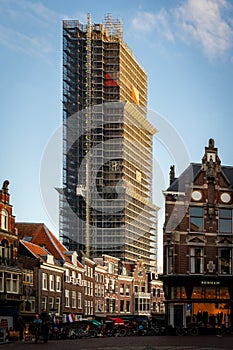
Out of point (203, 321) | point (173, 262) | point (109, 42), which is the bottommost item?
point (203, 321)

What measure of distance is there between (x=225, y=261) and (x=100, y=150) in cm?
7387

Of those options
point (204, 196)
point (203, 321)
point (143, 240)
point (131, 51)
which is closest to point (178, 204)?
point (204, 196)

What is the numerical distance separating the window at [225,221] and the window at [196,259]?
3.03 metres

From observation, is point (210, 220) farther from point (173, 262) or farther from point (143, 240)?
point (143, 240)

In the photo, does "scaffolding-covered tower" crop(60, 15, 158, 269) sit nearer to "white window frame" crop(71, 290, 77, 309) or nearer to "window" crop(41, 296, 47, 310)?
"white window frame" crop(71, 290, 77, 309)

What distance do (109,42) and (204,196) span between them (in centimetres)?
8411

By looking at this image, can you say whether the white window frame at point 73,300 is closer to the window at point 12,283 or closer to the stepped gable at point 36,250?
the stepped gable at point 36,250

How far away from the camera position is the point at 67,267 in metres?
79.1

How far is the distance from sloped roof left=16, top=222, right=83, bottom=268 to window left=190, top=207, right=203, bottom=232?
20.9 meters

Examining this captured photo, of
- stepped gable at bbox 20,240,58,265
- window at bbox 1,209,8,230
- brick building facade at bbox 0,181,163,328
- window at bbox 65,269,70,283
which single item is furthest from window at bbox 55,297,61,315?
window at bbox 1,209,8,230

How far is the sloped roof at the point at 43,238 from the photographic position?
3127 inches

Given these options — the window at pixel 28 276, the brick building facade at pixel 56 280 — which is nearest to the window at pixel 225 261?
the brick building facade at pixel 56 280

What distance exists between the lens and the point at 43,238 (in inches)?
3152

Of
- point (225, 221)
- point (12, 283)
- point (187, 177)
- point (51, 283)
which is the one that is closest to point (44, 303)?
point (51, 283)
